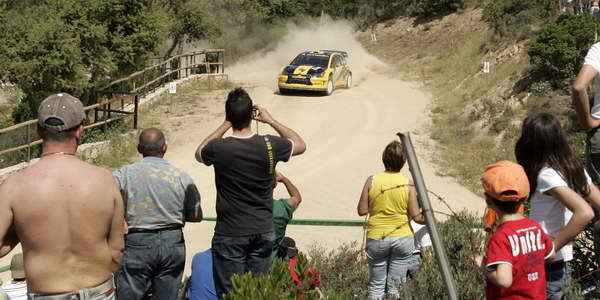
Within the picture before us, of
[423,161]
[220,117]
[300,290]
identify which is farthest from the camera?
[220,117]

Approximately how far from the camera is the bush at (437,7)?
126 feet

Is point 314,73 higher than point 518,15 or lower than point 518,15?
lower

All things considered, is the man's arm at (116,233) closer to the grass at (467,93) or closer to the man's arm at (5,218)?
the man's arm at (5,218)

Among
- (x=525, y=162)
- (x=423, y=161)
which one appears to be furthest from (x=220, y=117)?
(x=525, y=162)

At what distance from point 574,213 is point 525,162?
47cm

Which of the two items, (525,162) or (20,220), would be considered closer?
(20,220)

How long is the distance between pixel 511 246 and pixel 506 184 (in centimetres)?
33

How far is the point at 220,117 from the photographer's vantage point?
69.3 feet

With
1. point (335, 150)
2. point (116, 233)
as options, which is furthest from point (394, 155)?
point (335, 150)

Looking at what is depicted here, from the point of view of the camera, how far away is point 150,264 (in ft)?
16.1

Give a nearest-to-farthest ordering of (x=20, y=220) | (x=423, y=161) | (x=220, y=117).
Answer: (x=20, y=220)
(x=423, y=161)
(x=220, y=117)

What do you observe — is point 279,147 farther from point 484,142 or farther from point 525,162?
point 484,142

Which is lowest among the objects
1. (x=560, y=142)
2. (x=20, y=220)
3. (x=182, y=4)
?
(x=182, y=4)

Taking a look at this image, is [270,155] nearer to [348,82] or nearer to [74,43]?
[74,43]
